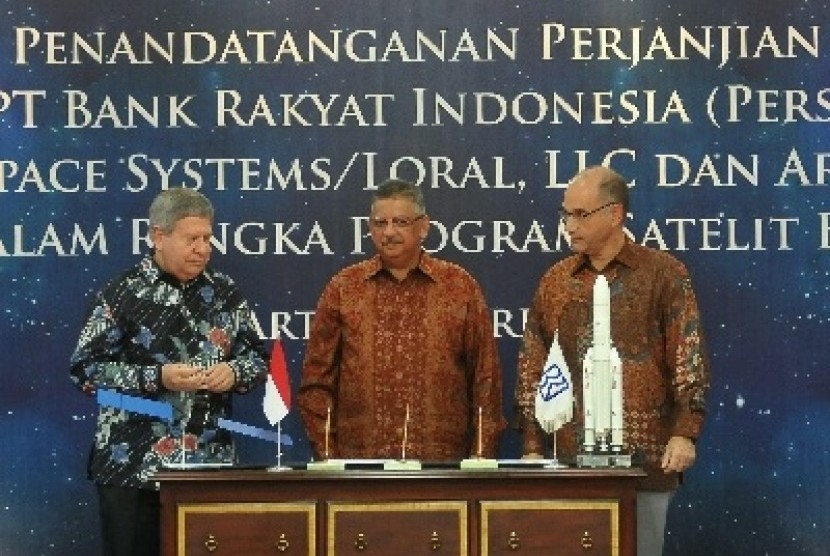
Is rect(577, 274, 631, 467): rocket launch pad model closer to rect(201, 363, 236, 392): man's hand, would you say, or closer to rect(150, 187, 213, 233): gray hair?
rect(201, 363, 236, 392): man's hand

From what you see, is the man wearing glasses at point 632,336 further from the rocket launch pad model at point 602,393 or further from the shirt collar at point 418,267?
the rocket launch pad model at point 602,393

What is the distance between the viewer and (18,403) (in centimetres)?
681

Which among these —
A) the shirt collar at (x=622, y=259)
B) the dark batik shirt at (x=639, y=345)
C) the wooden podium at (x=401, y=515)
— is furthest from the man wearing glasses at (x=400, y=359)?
the wooden podium at (x=401, y=515)

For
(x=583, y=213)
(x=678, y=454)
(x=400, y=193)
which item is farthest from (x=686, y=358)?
(x=400, y=193)

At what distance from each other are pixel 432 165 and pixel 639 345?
1396 millimetres

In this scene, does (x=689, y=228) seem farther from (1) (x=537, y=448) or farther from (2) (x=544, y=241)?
(1) (x=537, y=448)

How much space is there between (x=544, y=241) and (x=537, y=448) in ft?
4.38

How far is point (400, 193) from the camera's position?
594cm

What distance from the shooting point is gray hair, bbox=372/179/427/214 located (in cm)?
594

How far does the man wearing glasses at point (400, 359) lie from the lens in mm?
5969

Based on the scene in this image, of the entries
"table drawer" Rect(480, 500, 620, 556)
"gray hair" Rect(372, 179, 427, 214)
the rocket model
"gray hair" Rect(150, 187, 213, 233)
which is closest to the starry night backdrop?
"gray hair" Rect(372, 179, 427, 214)

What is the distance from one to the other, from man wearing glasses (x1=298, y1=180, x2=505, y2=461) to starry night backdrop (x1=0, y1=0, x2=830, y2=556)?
0.77 metres

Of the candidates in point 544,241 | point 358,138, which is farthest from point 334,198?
point 544,241

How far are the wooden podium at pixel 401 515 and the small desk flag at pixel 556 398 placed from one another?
360mm
